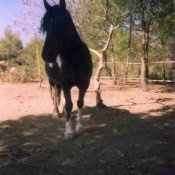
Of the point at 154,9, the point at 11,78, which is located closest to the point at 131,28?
the point at 154,9

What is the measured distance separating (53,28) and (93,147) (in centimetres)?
184

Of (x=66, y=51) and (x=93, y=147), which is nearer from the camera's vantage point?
(x=93, y=147)

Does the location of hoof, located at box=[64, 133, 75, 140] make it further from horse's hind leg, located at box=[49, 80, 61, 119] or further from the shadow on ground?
horse's hind leg, located at box=[49, 80, 61, 119]

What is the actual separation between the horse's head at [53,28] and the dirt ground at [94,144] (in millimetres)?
1393

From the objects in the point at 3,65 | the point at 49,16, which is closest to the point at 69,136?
the point at 49,16

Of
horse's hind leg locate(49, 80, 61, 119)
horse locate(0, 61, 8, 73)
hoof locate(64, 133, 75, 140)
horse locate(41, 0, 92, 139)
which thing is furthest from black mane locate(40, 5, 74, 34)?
horse locate(0, 61, 8, 73)

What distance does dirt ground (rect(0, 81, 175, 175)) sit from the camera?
9.50 ft

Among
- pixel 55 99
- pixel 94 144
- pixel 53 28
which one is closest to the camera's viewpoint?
pixel 53 28

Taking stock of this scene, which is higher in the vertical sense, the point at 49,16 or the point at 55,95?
the point at 49,16

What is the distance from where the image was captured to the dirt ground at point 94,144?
2896 mm

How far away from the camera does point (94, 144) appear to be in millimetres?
3670

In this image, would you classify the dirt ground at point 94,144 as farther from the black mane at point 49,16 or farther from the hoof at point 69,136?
the black mane at point 49,16

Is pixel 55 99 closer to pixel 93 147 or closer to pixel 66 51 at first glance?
pixel 66 51

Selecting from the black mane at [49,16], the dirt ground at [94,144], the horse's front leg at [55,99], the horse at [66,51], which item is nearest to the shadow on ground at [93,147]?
the dirt ground at [94,144]
